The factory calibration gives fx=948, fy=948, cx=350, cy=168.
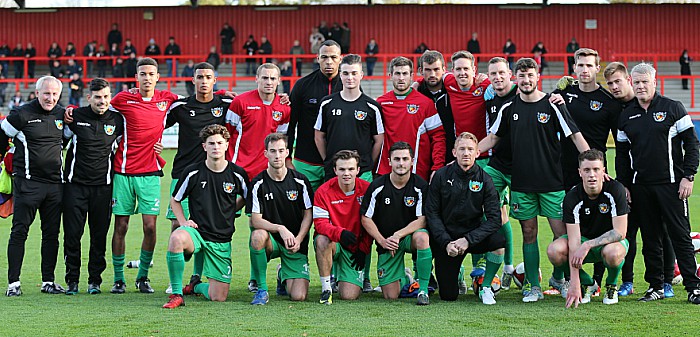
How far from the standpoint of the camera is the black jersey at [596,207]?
715 cm

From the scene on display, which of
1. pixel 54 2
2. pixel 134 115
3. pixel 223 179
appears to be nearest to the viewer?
pixel 223 179

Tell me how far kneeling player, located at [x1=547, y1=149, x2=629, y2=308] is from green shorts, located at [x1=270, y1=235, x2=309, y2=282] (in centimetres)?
199

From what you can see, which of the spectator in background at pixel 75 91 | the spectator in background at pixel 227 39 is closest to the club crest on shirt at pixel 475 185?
the spectator in background at pixel 75 91

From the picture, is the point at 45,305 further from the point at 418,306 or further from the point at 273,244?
the point at 418,306

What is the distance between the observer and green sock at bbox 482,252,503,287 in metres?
7.43

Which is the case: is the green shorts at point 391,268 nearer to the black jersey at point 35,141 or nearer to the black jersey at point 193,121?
the black jersey at point 193,121

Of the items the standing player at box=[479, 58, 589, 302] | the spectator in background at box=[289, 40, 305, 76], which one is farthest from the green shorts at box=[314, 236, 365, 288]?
the spectator in background at box=[289, 40, 305, 76]


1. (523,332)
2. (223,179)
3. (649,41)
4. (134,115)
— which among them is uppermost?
(649,41)

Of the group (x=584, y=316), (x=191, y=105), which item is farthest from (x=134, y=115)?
(x=584, y=316)

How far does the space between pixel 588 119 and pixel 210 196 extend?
10.4 ft

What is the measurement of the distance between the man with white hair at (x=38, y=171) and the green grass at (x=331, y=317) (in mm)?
330

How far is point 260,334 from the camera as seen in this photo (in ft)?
20.2

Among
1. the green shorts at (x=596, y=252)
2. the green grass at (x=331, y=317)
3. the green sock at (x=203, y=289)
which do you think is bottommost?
the green grass at (x=331, y=317)

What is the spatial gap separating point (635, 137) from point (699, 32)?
28528 millimetres
